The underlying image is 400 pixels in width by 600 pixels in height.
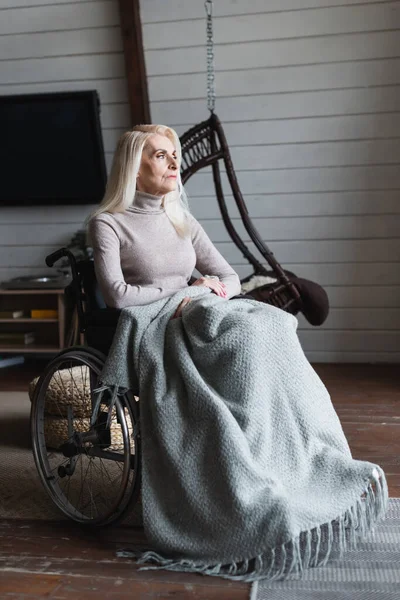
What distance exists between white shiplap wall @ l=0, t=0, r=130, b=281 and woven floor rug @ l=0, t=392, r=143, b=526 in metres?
1.74

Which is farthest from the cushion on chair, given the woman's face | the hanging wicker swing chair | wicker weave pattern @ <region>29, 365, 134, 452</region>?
the woman's face

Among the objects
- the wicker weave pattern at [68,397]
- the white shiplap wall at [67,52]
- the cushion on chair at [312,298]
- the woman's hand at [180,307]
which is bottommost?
the wicker weave pattern at [68,397]

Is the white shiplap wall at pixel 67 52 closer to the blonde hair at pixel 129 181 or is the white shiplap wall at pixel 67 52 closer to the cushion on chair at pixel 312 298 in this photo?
the cushion on chair at pixel 312 298

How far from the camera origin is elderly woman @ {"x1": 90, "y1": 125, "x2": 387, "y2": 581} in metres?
1.69

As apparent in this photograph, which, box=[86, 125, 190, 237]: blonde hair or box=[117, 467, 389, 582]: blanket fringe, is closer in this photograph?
box=[117, 467, 389, 582]: blanket fringe

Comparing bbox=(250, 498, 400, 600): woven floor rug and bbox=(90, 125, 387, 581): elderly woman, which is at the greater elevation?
bbox=(90, 125, 387, 581): elderly woman

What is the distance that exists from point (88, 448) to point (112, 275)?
49cm

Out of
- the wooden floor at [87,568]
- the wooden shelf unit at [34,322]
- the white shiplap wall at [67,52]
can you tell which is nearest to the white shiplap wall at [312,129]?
the white shiplap wall at [67,52]

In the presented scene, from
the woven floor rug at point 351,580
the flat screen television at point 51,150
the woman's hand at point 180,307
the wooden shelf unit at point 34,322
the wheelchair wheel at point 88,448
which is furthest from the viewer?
the wooden shelf unit at point 34,322

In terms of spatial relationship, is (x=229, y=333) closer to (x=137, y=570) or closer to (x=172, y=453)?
(x=172, y=453)

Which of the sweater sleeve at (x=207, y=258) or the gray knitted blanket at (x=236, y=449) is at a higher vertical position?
the sweater sleeve at (x=207, y=258)

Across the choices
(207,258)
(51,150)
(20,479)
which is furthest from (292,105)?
(20,479)

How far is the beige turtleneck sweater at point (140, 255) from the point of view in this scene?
7.04ft

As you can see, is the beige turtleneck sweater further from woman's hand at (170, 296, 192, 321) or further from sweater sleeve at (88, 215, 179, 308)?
A: woman's hand at (170, 296, 192, 321)
